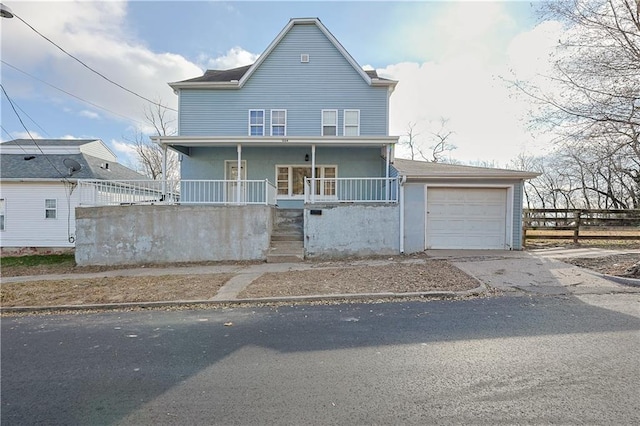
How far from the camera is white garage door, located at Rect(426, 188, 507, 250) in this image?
11.3 m

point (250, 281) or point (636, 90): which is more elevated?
point (636, 90)

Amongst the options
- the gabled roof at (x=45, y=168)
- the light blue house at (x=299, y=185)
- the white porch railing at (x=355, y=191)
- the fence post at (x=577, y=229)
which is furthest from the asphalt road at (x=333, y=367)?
the gabled roof at (x=45, y=168)

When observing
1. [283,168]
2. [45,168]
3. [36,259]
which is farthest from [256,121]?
[45,168]

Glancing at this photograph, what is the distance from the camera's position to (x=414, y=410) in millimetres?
2662

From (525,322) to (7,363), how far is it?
6898mm

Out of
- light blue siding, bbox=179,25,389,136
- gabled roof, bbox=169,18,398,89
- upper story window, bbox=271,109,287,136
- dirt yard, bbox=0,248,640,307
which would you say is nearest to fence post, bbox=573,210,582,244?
dirt yard, bbox=0,248,640,307

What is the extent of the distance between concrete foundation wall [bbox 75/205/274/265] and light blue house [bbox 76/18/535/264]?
1.3 inches

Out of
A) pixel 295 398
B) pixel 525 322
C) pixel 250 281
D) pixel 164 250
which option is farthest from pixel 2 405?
pixel 164 250

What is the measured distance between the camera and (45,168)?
660 inches

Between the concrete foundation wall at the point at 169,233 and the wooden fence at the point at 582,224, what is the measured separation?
413 inches

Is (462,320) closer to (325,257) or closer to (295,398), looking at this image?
(295,398)

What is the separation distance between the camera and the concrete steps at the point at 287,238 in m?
10.5

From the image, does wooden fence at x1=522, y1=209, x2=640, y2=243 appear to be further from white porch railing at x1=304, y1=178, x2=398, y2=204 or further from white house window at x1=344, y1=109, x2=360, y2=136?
white house window at x1=344, y1=109, x2=360, y2=136

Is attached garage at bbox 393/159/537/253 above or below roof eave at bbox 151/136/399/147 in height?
below
